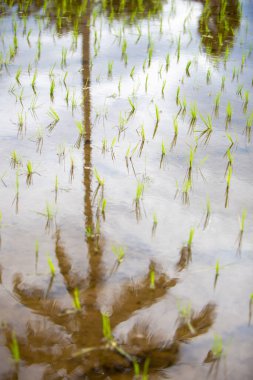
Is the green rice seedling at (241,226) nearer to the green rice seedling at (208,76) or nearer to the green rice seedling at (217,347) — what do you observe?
the green rice seedling at (217,347)

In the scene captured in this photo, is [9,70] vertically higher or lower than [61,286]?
higher

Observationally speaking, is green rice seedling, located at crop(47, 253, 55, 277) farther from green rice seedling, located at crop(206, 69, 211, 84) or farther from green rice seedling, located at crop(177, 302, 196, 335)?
green rice seedling, located at crop(206, 69, 211, 84)

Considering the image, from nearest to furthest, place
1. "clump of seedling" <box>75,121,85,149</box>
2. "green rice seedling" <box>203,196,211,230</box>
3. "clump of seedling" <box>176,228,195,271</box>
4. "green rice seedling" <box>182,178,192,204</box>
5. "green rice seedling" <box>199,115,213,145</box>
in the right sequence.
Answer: "clump of seedling" <box>176,228,195,271</box>, "green rice seedling" <box>203,196,211,230</box>, "green rice seedling" <box>182,178,192,204</box>, "clump of seedling" <box>75,121,85,149</box>, "green rice seedling" <box>199,115,213,145</box>

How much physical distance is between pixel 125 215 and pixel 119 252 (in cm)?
26

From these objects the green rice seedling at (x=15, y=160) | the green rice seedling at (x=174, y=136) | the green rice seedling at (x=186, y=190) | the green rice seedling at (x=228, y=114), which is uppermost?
the green rice seedling at (x=228, y=114)

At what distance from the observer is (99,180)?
6.91 ft

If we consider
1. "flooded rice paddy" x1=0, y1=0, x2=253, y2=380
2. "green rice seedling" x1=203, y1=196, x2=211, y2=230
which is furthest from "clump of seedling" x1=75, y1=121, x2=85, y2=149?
"green rice seedling" x1=203, y1=196, x2=211, y2=230

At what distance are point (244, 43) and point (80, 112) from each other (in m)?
2.33

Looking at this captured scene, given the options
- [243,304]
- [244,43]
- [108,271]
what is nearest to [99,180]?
[108,271]

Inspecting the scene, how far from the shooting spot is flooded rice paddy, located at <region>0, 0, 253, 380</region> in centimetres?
130

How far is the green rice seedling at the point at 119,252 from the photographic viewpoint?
166 centimetres

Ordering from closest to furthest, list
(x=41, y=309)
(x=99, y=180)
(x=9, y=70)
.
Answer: (x=41, y=309)
(x=99, y=180)
(x=9, y=70)

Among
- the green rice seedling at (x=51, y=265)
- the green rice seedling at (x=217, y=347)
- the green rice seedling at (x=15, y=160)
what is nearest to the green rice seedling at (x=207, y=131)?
the green rice seedling at (x=15, y=160)

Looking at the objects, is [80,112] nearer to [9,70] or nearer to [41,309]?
[9,70]
